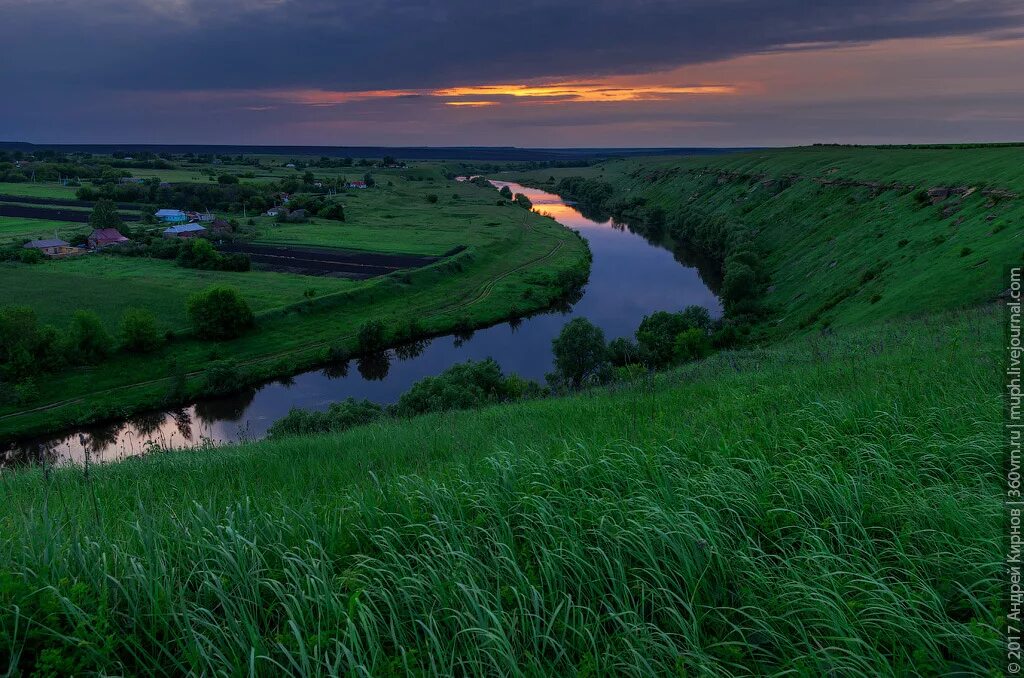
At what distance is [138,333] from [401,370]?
931 inches

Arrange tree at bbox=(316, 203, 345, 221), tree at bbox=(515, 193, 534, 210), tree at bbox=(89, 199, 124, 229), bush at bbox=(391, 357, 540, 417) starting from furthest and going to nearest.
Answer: tree at bbox=(515, 193, 534, 210) < tree at bbox=(316, 203, 345, 221) < tree at bbox=(89, 199, 124, 229) < bush at bbox=(391, 357, 540, 417)

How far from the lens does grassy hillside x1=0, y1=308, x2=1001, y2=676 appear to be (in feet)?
10.6

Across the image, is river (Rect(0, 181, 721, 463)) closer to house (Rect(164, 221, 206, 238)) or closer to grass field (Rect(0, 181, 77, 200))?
house (Rect(164, 221, 206, 238))

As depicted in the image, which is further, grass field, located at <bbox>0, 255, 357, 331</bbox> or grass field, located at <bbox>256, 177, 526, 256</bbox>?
grass field, located at <bbox>256, 177, 526, 256</bbox>

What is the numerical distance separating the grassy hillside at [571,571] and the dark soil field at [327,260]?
72478 mm

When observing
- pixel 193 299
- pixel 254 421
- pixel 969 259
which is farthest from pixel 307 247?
pixel 969 259

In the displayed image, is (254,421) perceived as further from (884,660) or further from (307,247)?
(307,247)

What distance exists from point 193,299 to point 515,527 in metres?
59.6

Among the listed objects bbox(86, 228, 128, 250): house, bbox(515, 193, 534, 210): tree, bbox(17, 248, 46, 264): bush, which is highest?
bbox(515, 193, 534, 210): tree

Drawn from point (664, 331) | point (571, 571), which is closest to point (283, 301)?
Answer: point (664, 331)

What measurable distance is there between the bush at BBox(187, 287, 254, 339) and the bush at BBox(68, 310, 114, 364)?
7.83m

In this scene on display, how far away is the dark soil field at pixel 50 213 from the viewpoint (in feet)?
364

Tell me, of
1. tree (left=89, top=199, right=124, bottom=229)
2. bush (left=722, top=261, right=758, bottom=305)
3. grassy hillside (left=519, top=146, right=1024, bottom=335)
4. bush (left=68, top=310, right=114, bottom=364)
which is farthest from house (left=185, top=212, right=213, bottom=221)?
bush (left=722, top=261, right=758, bottom=305)

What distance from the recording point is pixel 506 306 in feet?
222
